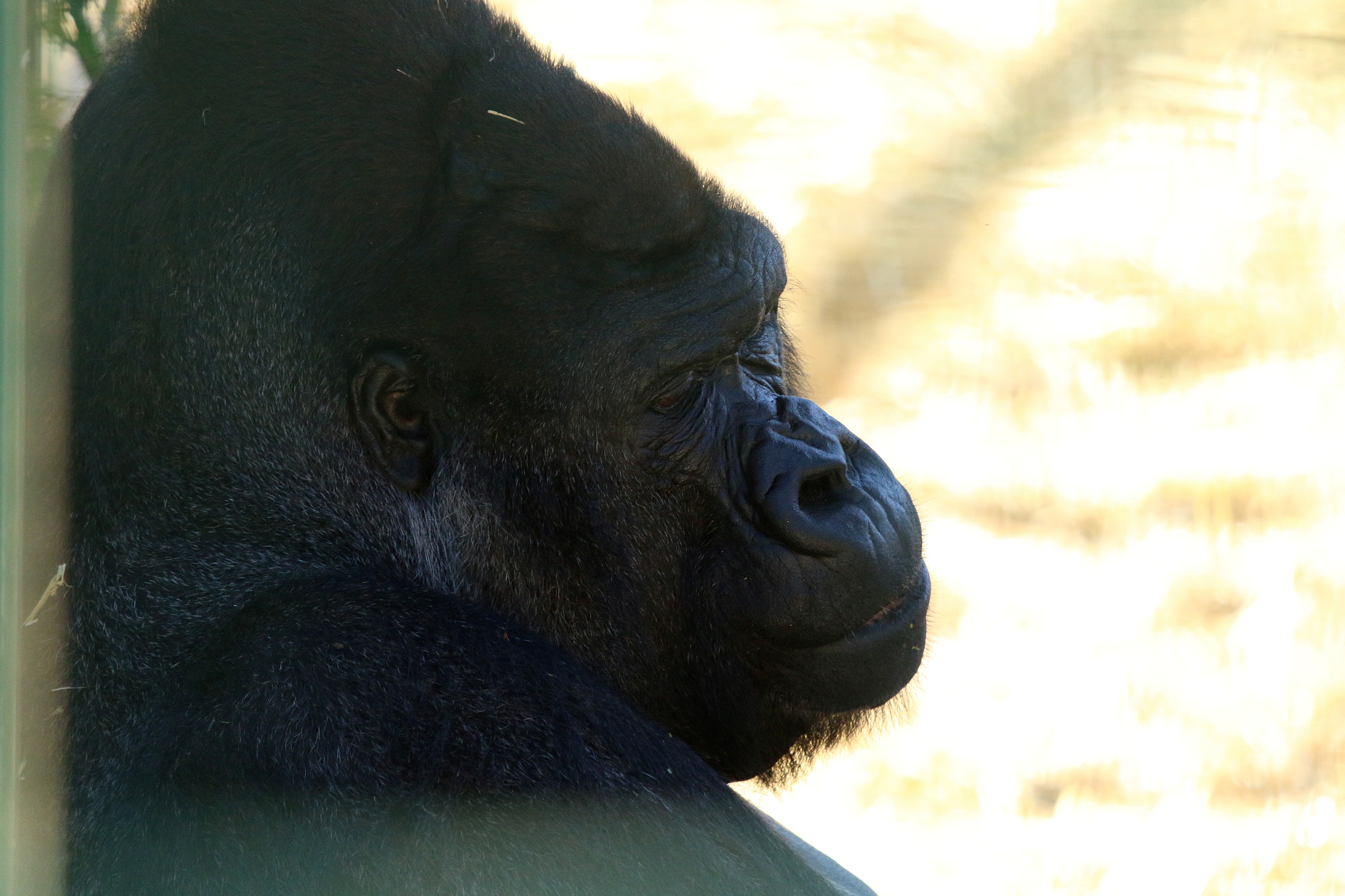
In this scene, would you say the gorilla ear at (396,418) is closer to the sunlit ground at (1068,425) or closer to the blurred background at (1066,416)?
the blurred background at (1066,416)

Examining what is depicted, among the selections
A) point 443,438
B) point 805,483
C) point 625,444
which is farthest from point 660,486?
point 443,438

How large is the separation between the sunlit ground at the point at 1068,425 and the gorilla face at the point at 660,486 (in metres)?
1.11

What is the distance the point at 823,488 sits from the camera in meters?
2.39

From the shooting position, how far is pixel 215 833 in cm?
189

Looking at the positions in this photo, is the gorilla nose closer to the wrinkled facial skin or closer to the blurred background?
the wrinkled facial skin

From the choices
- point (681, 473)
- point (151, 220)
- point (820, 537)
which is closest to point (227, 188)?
point (151, 220)

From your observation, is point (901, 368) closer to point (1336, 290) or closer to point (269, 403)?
point (1336, 290)

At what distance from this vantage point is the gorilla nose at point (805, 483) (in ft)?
7.51

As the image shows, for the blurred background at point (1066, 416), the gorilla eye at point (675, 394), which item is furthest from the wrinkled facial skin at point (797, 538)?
the blurred background at point (1066, 416)

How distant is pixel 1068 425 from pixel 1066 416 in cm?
3

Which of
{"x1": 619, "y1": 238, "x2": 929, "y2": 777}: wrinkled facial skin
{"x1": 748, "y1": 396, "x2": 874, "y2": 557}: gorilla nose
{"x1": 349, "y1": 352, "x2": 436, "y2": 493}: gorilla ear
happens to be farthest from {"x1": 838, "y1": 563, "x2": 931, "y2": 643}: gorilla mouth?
{"x1": 349, "y1": 352, "x2": 436, "y2": 493}: gorilla ear

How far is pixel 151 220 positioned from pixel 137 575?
1.89ft

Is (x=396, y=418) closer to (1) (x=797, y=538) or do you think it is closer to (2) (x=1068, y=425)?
(1) (x=797, y=538)

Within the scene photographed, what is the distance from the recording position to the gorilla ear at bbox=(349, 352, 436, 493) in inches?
90.5
